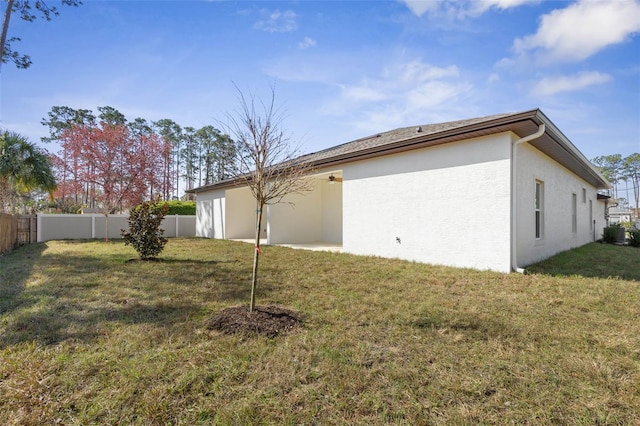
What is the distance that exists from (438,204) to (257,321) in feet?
18.0

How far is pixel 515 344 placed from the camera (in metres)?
3.08

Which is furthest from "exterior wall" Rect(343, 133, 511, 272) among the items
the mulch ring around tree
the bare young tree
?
the mulch ring around tree

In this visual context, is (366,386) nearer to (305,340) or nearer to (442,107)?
(305,340)

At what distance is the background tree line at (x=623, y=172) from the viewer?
45719mm

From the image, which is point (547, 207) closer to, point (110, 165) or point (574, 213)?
point (574, 213)

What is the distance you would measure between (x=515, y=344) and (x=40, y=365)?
4510 mm

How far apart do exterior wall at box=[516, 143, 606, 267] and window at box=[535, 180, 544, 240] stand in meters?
0.11

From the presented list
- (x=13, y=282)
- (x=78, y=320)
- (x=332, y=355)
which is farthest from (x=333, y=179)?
(x=332, y=355)

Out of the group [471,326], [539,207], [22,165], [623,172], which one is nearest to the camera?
[471,326]

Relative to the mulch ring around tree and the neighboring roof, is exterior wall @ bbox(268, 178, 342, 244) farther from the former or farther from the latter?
the mulch ring around tree

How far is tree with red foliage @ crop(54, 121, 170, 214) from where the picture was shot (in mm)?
17250

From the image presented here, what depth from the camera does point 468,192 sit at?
6883 mm

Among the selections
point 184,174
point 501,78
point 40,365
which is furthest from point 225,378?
point 184,174

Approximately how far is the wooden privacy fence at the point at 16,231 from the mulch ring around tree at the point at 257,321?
12107 millimetres
